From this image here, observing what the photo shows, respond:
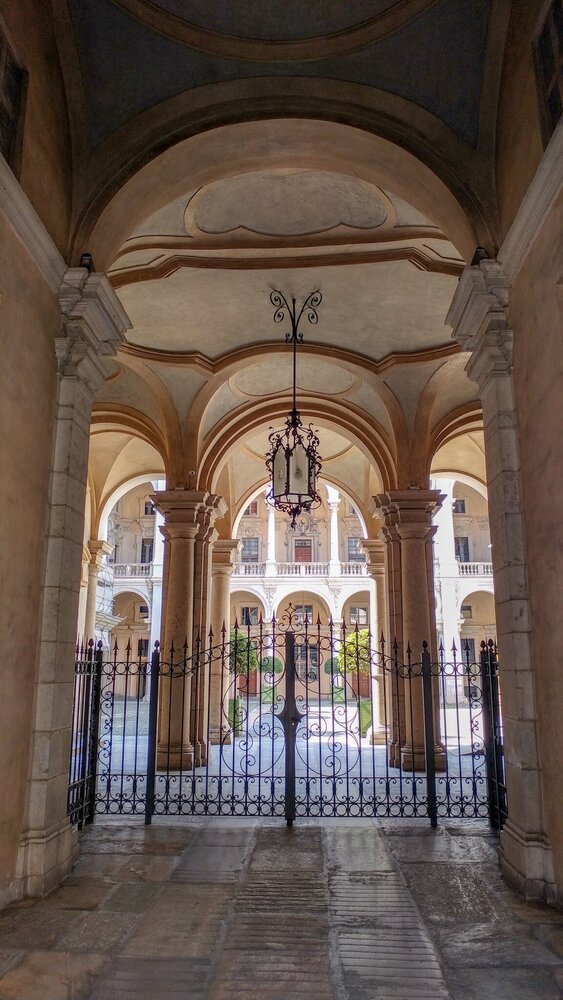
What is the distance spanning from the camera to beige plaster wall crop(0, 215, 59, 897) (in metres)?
4.71

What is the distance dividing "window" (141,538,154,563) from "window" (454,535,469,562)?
15.9 meters

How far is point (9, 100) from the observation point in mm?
5059

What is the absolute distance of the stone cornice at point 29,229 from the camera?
464cm

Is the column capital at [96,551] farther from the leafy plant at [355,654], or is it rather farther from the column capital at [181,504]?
the leafy plant at [355,654]

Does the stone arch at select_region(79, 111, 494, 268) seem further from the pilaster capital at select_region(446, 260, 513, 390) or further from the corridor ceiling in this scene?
the pilaster capital at select_region(446, 260, 513, 390)

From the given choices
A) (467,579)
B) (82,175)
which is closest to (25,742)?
(82,175)

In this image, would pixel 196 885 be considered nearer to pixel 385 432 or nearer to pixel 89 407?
pixel 89 407

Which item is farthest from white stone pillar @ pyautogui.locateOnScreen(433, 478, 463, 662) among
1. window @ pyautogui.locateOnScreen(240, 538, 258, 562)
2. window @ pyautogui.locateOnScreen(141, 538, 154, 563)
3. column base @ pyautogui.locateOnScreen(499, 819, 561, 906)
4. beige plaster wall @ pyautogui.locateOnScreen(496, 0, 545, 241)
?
column base @ pyautogui.locateOnScreen(499, 819, 561, 906)

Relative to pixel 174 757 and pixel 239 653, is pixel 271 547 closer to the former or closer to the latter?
pixel 174 757

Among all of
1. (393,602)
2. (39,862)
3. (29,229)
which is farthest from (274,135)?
(393,602)

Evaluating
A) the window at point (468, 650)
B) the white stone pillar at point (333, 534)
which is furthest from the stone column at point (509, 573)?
the white stone pillar at point (333, 534)

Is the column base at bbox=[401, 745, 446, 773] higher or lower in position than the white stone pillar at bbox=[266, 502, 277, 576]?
lower

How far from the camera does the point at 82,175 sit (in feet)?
20.5

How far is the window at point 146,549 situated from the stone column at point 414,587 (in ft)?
87.3
